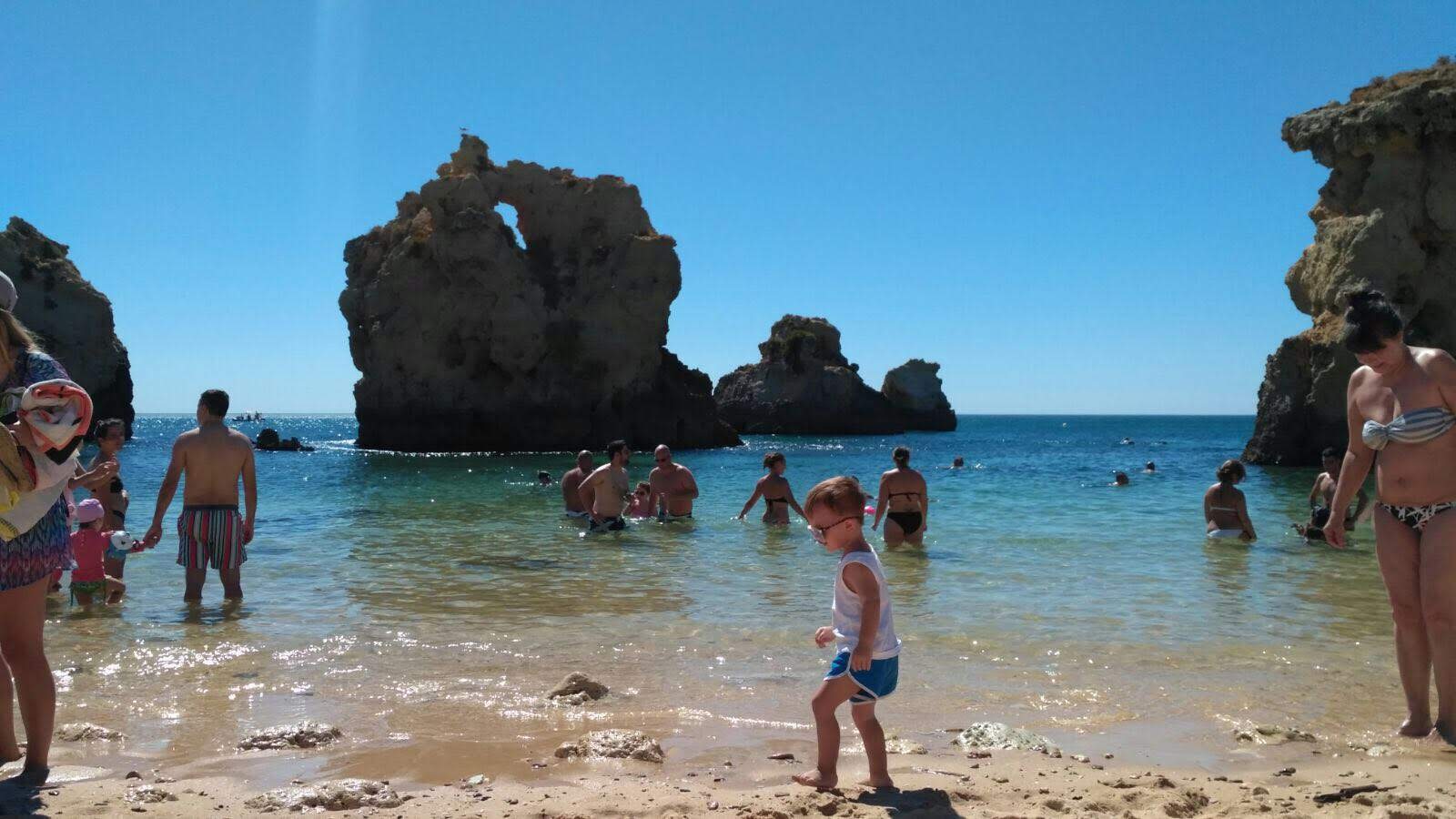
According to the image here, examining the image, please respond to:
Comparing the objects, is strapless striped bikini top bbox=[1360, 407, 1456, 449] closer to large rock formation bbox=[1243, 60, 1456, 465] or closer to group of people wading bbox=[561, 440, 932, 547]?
group of people wading bbox=[561, 440, 932, 547]

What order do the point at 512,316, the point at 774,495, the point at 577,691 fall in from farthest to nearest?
1. the point at 512,316
2. the point at 774,495
3. the point at 577,691

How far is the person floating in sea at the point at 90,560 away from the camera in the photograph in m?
7.26

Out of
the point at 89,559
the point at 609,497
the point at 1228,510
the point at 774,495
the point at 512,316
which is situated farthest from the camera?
the point at 512,316

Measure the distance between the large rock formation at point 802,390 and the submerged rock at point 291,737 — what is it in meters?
67.7

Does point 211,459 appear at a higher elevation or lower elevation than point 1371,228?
lower

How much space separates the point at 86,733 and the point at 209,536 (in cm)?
305

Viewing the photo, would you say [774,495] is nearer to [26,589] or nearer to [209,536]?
[209,536]

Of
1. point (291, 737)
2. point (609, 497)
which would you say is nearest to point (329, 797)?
point (291, 737)

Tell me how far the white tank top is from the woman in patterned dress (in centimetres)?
275

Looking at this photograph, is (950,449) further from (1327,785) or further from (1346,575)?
(1327,785)

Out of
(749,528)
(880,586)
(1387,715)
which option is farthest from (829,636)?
(749,528)

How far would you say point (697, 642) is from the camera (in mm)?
6559

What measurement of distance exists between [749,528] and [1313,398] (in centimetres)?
2142

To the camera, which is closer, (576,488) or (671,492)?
(671,492)
